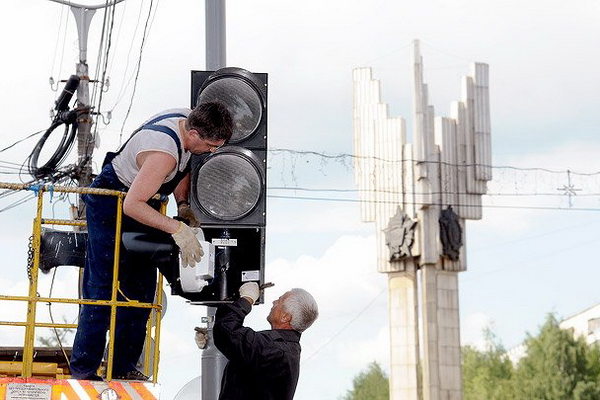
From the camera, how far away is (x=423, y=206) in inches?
1642

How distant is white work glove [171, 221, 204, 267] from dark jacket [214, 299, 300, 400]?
17.8 inches

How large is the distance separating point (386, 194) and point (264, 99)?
34.1 metres

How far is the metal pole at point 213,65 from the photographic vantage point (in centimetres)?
994

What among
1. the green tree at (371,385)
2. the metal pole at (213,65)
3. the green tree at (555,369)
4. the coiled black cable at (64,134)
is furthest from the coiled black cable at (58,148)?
the green tree at (371,385)

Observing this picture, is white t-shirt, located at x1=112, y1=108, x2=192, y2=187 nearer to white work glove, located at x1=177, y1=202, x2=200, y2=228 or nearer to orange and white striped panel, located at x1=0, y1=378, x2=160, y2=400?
white work glove, located at x1=177, y1=202, x2=200, y2=228

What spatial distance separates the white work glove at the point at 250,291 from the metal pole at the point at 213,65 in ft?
5.81

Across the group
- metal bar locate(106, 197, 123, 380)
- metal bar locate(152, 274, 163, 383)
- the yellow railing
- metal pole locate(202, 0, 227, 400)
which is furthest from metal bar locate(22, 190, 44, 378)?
metal pole locate(202, 0, 227, 400)

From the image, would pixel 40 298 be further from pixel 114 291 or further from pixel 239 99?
pixel 239 99

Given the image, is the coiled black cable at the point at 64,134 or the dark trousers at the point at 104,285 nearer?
the dark trousers at the point at 104,285

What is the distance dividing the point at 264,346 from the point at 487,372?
5095cm

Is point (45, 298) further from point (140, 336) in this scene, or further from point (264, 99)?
point (264, 99)

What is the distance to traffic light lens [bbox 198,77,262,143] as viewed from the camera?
8555 mm

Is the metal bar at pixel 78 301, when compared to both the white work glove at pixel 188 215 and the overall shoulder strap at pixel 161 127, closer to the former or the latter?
the white work glove at pixel 188 215

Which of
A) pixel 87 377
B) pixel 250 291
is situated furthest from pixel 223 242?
pixel 87 377
